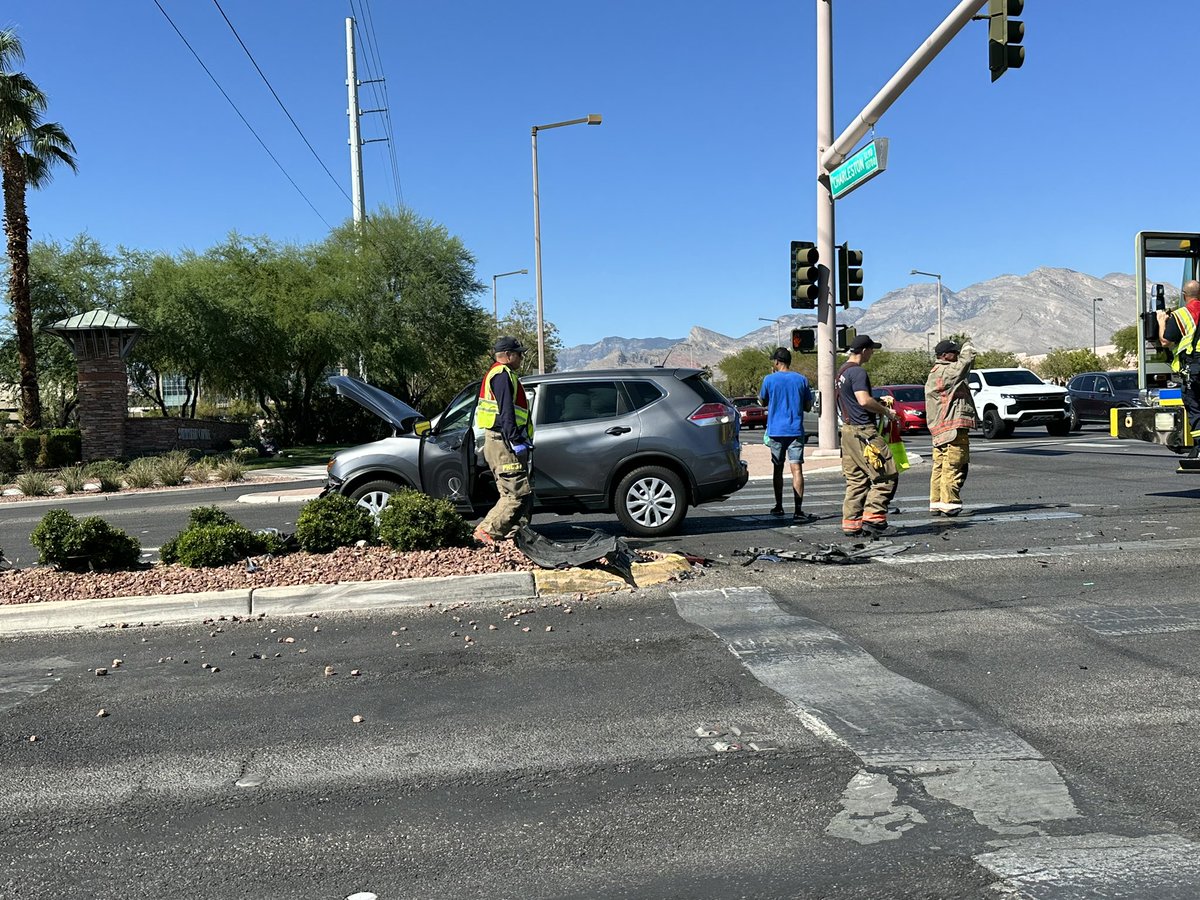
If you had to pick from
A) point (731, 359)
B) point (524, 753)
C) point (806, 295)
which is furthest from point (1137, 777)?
point (731, 359)

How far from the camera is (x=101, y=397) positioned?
26.8m

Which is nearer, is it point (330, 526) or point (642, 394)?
point (330, 526)

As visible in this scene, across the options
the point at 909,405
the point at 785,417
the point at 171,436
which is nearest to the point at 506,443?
the point at 785,417

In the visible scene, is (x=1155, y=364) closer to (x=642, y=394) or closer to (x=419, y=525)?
(x=642, y=394)

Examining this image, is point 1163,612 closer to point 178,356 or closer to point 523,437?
point 523,437

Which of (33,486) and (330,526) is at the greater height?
(330,526)

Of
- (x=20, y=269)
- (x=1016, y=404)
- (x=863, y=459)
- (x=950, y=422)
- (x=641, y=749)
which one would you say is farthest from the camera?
(x=20, y=269)

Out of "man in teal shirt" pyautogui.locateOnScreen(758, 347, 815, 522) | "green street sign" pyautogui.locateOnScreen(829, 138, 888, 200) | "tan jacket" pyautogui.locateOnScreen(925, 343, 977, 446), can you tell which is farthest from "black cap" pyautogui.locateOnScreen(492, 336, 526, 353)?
"green street sign" pyautogui.locateOnScreen(829, 138, 888, 200)

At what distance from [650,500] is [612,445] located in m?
0.67

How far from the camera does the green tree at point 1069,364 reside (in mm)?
78125

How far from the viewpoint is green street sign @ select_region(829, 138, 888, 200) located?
15.2 metres

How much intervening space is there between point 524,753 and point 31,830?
1.84m

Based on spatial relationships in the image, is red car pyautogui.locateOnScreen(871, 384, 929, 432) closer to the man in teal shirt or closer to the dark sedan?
the dark sedan

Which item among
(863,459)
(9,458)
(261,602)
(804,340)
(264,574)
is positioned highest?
(804,340)
